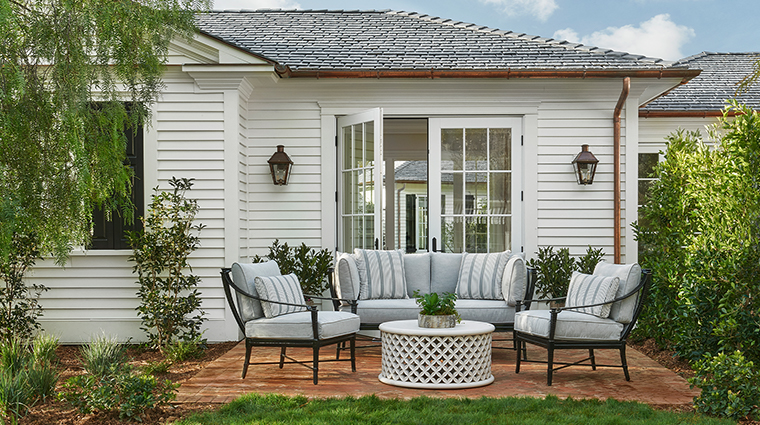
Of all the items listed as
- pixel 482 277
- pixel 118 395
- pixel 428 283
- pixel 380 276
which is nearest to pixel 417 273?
pixel 428 283

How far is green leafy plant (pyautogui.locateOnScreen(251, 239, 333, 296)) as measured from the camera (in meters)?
6.05

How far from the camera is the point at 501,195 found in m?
6.43

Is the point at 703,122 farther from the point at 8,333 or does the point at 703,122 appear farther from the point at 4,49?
the point at 8,333

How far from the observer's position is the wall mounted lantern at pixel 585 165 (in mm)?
6176

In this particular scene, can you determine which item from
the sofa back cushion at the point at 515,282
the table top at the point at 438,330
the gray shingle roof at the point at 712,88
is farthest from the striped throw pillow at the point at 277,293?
the gray shingle roof at the point at 712,88

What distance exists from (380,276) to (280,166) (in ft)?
5.77

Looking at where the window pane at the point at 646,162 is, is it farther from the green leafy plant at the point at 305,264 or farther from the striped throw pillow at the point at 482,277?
the green leafy plant at the point at 305,264

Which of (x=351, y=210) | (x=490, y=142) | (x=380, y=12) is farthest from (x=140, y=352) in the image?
(x=380, y=12)

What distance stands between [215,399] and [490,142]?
4.02 metres

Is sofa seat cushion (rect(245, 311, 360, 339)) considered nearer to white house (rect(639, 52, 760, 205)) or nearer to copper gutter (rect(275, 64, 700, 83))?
copper gutter (rect(275, 64, 700, 83))

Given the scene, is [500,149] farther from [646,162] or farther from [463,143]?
[646,162]

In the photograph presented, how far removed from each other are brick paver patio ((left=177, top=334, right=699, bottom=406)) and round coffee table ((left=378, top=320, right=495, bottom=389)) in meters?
0.07

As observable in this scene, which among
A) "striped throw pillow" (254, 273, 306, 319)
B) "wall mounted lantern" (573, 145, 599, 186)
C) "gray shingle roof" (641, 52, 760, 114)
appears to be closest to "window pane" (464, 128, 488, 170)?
"wall mounted lantern" (573, 145, 599, 186)

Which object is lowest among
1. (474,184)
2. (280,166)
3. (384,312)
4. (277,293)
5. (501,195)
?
(384,312)
